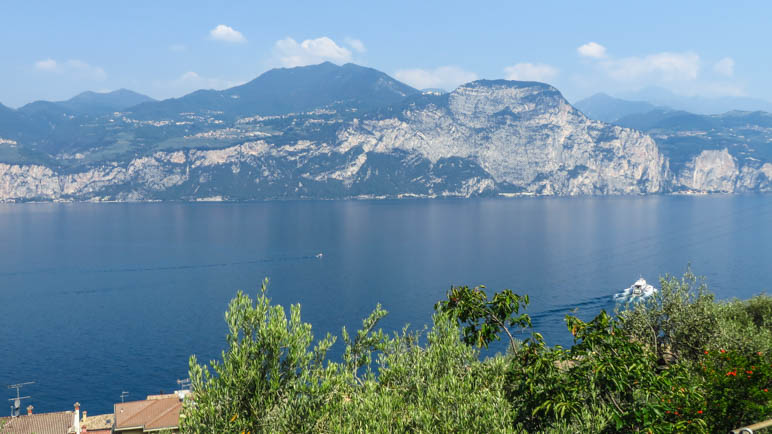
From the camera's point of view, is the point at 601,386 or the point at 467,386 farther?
the point at 467,386

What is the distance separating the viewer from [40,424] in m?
56.8

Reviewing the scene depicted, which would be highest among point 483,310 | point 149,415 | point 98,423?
point 483,310

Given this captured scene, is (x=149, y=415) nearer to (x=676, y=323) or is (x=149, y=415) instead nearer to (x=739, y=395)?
(x=676, y=323)

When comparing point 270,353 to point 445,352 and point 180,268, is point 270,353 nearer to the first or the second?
point 445,352

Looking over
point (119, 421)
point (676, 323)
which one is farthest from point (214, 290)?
point (676, 323)

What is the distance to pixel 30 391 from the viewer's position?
80750 millimetres

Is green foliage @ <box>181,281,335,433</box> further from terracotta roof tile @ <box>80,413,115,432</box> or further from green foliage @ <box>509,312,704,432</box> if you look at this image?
terracotta roof tile @ <box>80,413,115,432</box>

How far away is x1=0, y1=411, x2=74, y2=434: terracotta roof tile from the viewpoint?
52969 mm

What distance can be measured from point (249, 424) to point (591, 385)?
12.2 meters

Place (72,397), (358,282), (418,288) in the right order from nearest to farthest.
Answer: (72,397), (418,288), (358,282)

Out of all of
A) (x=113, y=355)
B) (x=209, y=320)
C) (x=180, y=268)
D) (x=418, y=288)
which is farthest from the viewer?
(x=180, y=268)

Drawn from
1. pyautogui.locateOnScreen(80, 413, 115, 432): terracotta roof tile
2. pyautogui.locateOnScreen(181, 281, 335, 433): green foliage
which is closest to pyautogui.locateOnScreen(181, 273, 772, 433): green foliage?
pyautogui.locateOnScreen(181, 281, 335, 433): green foliage

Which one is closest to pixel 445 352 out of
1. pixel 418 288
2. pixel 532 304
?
pixel 532 304

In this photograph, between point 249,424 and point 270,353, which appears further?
point 270,353
